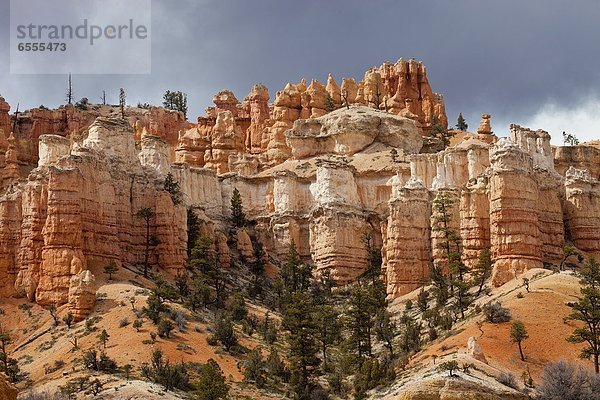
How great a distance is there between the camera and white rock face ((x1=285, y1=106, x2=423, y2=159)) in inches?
4599

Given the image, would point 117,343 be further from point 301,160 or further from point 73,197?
point 301,160

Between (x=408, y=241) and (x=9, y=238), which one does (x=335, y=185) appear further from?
(x=9, y=238)

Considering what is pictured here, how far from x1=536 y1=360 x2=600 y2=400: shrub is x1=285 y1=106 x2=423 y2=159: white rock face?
6006 cm

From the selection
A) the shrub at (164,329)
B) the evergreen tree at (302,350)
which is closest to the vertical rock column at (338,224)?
the evergreen tree at (302,350)

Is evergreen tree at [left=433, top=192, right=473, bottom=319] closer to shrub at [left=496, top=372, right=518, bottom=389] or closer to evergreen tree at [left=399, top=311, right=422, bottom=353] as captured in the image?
evergreen tree at [left=399, top=311, right=422, bottom=353]

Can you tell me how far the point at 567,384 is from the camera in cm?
5512

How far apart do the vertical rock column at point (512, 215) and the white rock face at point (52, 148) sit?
40.8 m

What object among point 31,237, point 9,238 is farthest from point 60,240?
point 9,238

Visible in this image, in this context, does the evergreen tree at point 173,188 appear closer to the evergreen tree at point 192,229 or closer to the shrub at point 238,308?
the evergreen tree at point 192,229

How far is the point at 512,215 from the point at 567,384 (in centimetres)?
2531

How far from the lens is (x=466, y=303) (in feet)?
242

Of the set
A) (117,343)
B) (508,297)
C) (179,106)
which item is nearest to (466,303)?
(508,297)

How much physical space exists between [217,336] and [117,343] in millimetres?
7908

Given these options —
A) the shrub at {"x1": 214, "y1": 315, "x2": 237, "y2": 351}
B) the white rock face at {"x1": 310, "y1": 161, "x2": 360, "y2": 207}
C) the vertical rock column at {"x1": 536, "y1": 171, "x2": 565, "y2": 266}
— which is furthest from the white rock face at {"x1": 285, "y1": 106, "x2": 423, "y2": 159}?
the shrub at {"x1": 214, "y1": 315, "x2": 237, "y2": 351}
